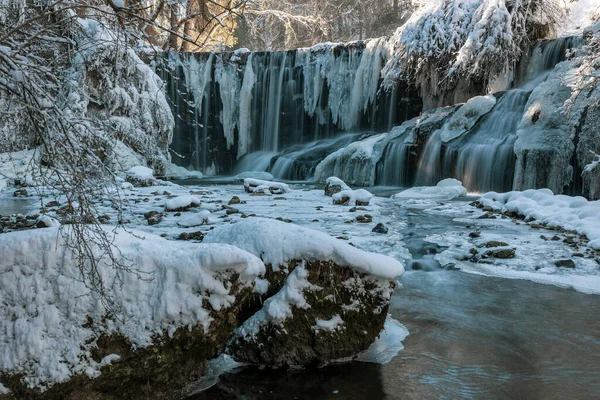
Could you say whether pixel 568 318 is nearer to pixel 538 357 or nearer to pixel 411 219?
pixel 538 357

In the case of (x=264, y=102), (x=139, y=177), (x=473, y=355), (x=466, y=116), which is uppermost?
(x=264, y=102)

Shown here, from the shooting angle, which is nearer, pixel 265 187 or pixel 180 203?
pixel 180 203

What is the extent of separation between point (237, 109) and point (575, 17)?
12600 millimetres

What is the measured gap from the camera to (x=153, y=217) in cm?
743

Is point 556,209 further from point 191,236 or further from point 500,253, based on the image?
point 191,236

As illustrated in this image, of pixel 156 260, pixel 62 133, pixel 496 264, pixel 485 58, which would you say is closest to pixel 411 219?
pixel 496 264

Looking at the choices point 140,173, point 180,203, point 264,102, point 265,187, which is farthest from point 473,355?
point 264,102

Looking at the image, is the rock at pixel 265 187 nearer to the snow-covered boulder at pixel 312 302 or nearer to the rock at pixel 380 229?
the rock at pixel 380 229

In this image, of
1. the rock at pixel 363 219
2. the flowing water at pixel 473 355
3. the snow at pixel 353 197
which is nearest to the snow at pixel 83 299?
the flowing water at pixel 473 355

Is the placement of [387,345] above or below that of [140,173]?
below

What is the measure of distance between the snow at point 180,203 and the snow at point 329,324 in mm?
5912

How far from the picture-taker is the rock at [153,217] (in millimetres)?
7223

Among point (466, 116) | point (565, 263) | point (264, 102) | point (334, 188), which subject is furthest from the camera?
point (264, 102)

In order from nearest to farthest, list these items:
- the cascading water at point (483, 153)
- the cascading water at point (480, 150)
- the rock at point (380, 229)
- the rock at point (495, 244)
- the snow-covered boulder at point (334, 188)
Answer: the rock at point (495, 244)
the rock at point (380, 229)
the snow-covered boulder at point (334, 188)
the cascading water at point (483, 153)
the cascading water at point (480, 150)
